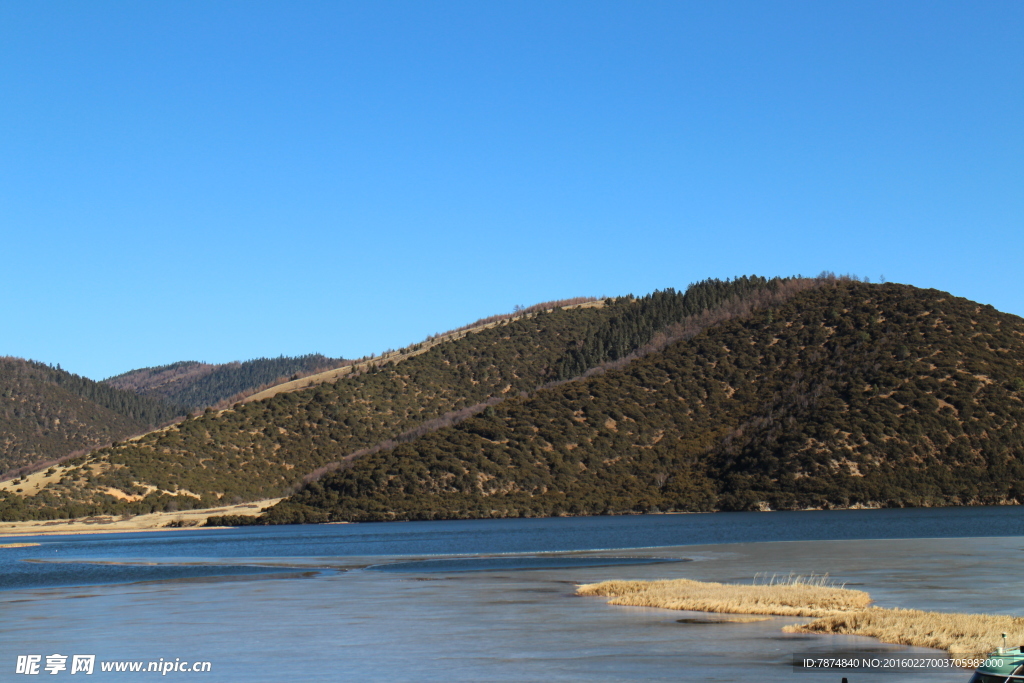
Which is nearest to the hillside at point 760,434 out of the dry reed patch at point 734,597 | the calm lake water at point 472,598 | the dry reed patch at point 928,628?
the calm lake water at point 472,598

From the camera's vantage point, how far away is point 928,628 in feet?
77.0

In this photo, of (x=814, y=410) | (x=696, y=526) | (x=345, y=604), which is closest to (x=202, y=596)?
(x=345, y=604)

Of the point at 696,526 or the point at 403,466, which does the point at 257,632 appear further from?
the point at 403,466

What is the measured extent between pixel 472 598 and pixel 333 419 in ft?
410

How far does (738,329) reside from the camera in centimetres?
15162

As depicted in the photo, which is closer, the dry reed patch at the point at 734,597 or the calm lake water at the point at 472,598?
the calm lake water at the point at 472,598

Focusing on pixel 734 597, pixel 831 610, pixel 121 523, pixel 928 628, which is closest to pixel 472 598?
pixel 734 597

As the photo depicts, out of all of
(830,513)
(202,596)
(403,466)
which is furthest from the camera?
(403,466)

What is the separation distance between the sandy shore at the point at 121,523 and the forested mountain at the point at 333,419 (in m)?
3.96

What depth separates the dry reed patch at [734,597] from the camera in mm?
29734

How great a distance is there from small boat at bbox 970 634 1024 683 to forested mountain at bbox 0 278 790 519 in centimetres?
12404

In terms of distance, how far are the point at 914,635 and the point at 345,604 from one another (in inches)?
772

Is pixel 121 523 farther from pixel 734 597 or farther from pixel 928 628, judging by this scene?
pixel 928 628

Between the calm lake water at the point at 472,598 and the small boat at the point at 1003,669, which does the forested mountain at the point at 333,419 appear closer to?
the calm lake water at the point at 472,598
